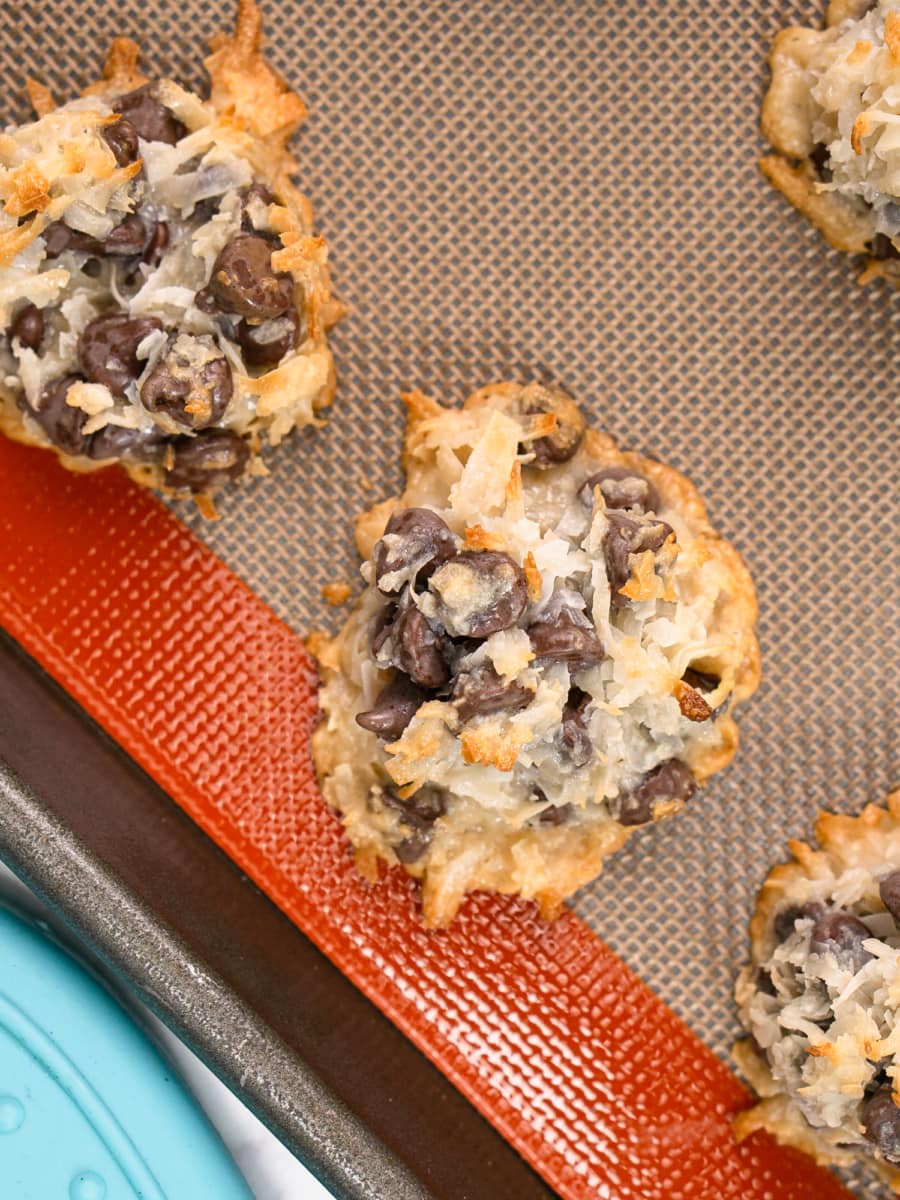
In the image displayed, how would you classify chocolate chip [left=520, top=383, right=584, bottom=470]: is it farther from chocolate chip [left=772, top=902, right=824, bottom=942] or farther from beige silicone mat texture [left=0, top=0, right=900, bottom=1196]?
chocolate chip [left=772, top=902, right=824, bottom=942]

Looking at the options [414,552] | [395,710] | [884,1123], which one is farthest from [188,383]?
[884,1123]

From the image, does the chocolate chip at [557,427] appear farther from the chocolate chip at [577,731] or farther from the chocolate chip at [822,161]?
the chocolate chip at [822,161]

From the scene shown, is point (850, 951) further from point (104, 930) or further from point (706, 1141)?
point (104, 930)

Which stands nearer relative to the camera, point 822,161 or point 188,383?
point 188,383

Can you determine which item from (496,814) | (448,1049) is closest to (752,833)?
(496,814)

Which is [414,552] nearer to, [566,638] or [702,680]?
[566,638]

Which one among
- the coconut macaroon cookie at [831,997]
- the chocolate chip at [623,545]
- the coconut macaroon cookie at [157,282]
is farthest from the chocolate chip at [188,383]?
the coconut macaroon cookie at [831,997]

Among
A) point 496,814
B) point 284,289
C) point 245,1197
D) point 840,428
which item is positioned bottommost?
point 245,1197

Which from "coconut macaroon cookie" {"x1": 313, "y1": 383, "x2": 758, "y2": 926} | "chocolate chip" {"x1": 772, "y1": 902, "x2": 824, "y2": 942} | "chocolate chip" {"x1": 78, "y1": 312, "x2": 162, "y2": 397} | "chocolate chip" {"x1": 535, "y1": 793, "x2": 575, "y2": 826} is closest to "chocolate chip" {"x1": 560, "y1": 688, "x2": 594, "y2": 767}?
"coconut macaroon cookie" {"x1": 313, "y1": 383, "x2": 758, "y2": 926}
